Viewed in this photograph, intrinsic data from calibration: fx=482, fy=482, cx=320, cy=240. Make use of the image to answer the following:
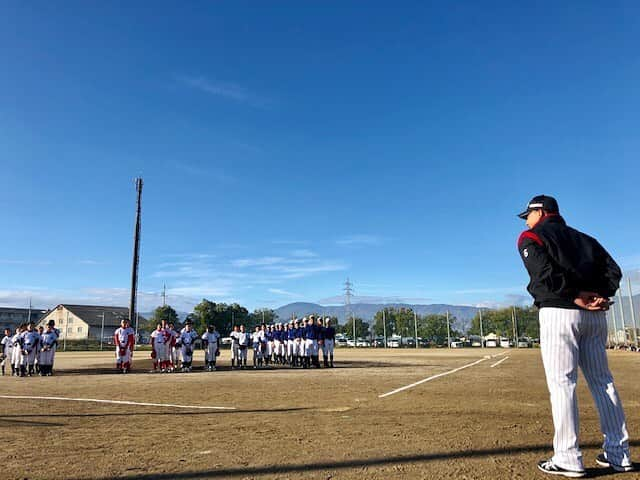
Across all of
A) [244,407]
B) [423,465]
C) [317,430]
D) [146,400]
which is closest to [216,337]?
[146,400]

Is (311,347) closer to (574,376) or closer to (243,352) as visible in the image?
(243,352)

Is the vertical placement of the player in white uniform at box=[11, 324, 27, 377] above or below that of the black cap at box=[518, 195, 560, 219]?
below

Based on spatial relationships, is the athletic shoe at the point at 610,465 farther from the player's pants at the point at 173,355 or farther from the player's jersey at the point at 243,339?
→ the player's jersey at the point at 243,339

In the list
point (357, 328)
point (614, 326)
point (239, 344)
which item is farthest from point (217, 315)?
point (239, 344)

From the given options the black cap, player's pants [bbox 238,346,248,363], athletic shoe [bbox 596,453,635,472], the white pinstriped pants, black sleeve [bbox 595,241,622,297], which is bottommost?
player's pants [bbox 238,346,248,363]

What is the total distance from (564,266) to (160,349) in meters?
18.2

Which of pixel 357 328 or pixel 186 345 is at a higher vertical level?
pixel 186 345

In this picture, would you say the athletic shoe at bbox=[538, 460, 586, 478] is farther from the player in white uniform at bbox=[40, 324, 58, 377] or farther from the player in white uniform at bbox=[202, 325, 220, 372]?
the player in white uniform at bbox=[40, 324, 58, 377]

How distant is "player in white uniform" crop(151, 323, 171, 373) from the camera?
19.5 metres

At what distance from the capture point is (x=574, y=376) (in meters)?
4.02

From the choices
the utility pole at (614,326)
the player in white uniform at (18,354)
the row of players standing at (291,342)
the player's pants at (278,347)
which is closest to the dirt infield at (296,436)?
the player in white uniform at (18,354)

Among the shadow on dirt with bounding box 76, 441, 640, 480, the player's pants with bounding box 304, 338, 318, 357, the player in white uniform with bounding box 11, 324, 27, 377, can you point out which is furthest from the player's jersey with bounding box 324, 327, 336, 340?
the shadow on dirt with bounding box 76, 441, 640, 480

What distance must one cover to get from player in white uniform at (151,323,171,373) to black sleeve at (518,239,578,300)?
17768 millimetres

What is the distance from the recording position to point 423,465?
162 inches
